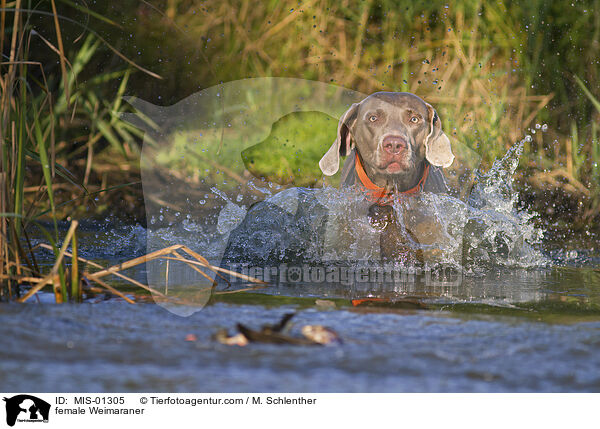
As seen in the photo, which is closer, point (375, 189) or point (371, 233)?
point (371, 233)

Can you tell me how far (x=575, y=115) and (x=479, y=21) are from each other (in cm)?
117

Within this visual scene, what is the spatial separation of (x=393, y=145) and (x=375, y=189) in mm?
282

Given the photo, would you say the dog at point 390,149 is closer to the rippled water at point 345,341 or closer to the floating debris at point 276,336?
the rippled water at point 345,341

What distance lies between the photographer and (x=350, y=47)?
6535 millimetres

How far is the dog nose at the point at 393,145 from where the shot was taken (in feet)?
13.4

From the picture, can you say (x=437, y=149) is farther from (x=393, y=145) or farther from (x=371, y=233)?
(x=371, y=233)

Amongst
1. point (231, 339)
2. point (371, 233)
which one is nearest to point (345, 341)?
point (231, 339)
